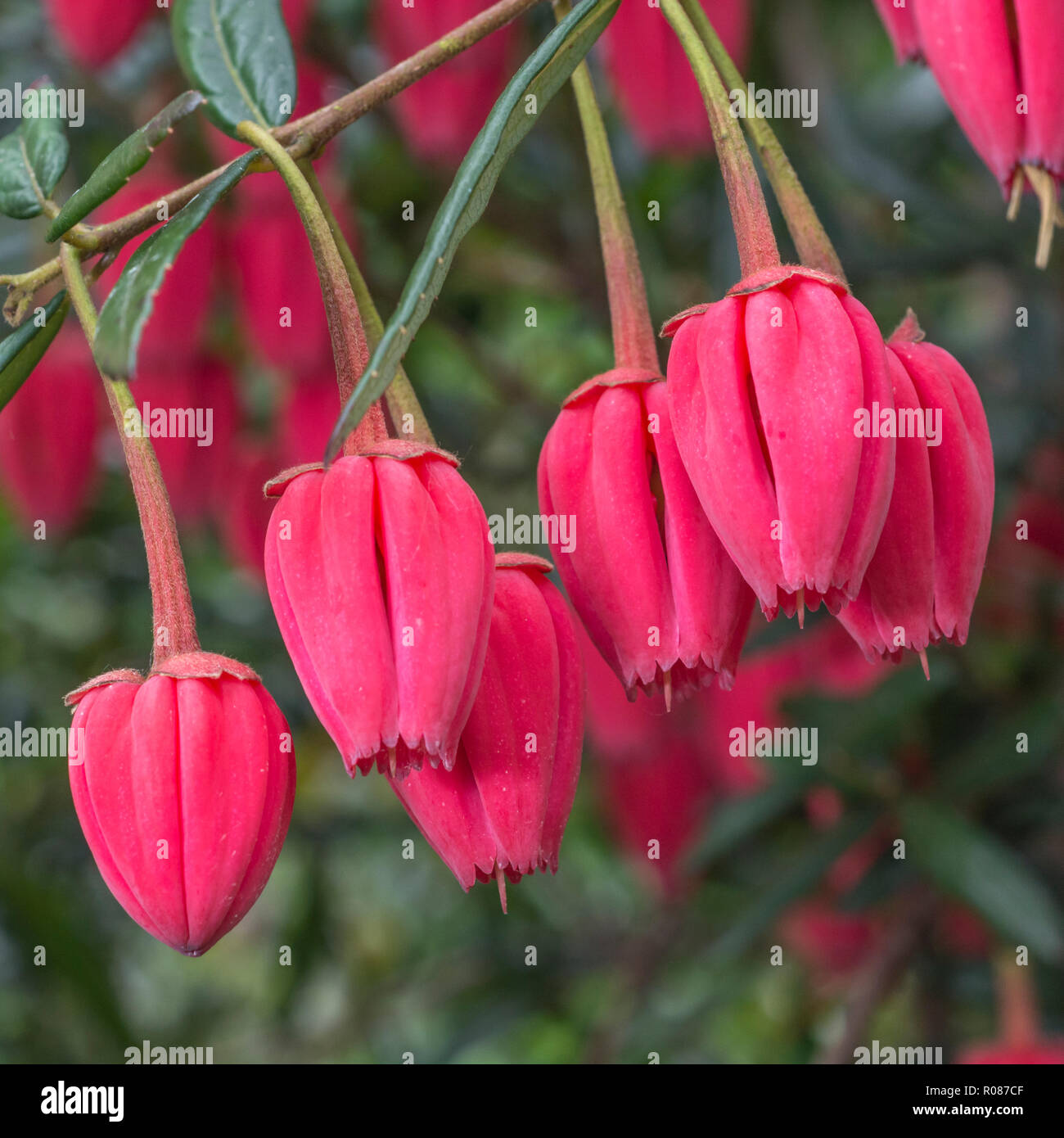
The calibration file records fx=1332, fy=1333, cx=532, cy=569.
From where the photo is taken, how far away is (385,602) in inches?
17.1

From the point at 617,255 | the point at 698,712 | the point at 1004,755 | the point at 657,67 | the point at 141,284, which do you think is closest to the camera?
the point at 141,284

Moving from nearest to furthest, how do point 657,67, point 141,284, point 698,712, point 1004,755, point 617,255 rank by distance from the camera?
point 141,284 < point 617,255 < point 657,67 < point 1004,755 < point 698,712

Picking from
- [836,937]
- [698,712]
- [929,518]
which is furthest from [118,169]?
[836,937]

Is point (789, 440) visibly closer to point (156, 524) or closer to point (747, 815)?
point (156, 524)

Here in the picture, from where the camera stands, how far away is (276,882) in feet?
8.32

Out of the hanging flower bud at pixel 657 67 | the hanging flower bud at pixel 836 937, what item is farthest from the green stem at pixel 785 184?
the hanging flower bud at pixel 836 937

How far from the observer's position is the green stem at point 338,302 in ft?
1.49

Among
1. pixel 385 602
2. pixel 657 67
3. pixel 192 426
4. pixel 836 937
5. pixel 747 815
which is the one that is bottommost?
pixel 836 937

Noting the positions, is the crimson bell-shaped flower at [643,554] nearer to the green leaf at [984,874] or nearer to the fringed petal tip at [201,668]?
the fringed petal tip at [201,668]

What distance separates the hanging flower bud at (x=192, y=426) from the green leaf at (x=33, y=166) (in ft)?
1.39

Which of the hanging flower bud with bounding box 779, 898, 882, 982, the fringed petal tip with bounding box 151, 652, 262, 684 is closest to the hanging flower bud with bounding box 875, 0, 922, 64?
the fringed petal tip with bounding box 151, 652, 262, 684

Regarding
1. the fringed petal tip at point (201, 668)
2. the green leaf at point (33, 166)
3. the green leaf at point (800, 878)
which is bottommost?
the green leaf at point (800, 878)

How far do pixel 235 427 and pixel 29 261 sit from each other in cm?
20

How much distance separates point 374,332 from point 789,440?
6.6 inches
